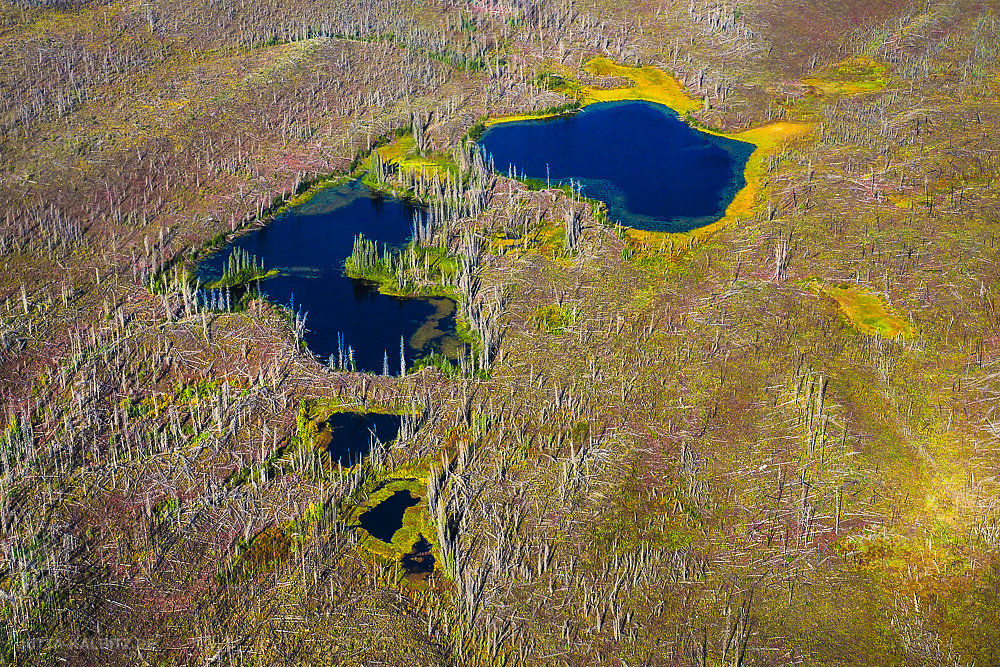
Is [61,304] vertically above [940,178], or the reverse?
[940,178]

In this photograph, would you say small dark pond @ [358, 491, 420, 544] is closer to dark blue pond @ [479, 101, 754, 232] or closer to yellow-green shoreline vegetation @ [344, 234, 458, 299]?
yellow-green shoreline vegetation @ [344, 234, 458, 299]

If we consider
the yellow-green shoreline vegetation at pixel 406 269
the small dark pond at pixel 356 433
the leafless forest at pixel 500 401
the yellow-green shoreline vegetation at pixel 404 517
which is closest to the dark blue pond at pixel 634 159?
the leafless forest at pixel 500 401

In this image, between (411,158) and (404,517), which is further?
(411,158)

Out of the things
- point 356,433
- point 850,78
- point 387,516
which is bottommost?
point 387,516

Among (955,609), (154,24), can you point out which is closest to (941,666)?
(955,609)

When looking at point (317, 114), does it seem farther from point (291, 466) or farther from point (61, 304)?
point (291, 466)

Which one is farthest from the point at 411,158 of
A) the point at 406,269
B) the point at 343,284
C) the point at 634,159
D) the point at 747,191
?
the point at 747,191

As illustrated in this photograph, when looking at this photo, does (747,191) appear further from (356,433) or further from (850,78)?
(356,433)

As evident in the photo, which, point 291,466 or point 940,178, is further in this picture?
point 940,178
